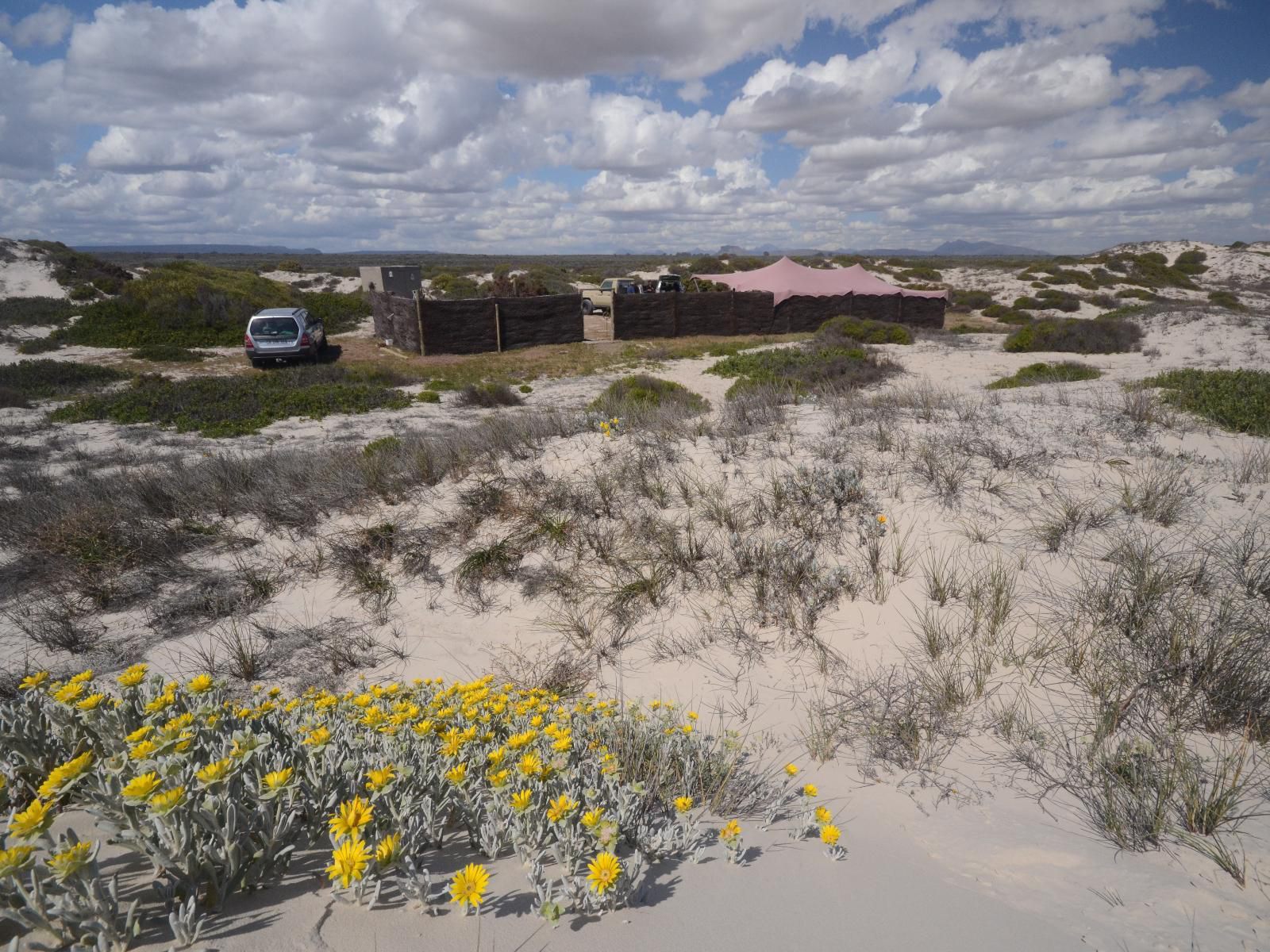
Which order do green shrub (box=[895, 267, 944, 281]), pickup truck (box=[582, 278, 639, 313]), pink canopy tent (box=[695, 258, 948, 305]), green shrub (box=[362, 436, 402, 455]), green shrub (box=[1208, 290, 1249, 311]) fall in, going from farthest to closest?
green shrub (box=[895, 267, 944, 281]), green shrub (box=[1208, 290, 1249, 311]), pickup truck (box=[582, 278, 639, 313]), pink canopy tent (box=[695, 258, 948, 305]), green shrub (box=[362, 436, 402, 455])

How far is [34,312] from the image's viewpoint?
2342cm

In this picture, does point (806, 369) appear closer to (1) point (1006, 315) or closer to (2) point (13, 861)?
(2) point (13, 861)

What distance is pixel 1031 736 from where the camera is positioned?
2.92 m

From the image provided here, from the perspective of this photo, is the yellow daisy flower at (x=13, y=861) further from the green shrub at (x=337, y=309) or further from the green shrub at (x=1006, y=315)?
the green shrub at (x=1006, y=315)

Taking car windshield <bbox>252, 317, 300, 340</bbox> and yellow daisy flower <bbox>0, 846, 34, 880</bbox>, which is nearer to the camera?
yellow daisy flower <bbox>0, 846, 34, 880</bbox>

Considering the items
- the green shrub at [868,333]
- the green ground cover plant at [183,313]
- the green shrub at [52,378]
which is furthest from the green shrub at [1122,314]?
the green shrub at [52,378]

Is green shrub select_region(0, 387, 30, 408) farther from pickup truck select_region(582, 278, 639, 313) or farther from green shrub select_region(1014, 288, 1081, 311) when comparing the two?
green shrub select_region(1014, 288, 1081, 311)

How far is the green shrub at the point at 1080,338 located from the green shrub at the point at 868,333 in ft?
9.71

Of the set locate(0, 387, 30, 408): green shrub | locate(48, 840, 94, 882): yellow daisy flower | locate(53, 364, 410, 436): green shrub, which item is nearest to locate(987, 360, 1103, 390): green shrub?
locate(53, 364, 410, 436): green shrub

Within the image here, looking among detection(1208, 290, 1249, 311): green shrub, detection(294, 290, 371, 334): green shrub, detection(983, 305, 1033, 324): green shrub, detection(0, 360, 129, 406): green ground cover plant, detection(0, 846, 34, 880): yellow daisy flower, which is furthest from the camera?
detection(1208, 290, 1249, 311): green shrub

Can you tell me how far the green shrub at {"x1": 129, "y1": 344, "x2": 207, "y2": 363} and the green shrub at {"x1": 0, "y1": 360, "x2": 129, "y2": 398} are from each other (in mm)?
2409

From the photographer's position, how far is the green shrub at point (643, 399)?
8.50 meters

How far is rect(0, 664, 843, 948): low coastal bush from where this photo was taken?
1.64 metres

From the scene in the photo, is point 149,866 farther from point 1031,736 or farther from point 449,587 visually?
point 1031,736
